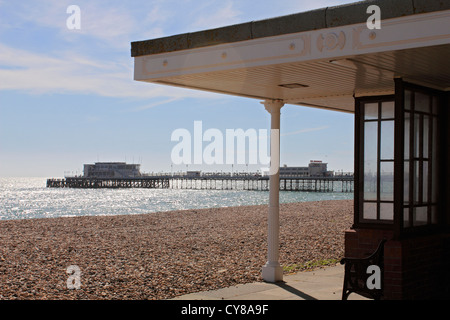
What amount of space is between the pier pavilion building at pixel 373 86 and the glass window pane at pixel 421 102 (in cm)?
2

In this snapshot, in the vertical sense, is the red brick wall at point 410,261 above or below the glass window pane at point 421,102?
below

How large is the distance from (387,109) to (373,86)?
1.63 feet

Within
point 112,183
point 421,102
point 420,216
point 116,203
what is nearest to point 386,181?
point 420,216

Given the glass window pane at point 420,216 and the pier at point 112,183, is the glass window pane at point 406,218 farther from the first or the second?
the pier at point 112,183

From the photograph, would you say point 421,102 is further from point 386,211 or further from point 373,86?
point 386,211

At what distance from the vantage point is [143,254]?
44.4 feet

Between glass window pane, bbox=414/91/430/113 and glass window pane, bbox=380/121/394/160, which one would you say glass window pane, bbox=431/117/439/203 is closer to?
glass window pane, bbox=414/91/430/113

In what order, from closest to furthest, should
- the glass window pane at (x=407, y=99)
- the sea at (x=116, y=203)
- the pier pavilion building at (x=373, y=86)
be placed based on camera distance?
1. the pier pavilion building at (x=373, y=86)
2. the glass window pane at (x=407, y=99)
3. the sea at (x=116, y=203)

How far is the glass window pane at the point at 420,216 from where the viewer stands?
8.22 m

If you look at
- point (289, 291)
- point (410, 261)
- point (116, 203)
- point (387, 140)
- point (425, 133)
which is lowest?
point (116, 203)

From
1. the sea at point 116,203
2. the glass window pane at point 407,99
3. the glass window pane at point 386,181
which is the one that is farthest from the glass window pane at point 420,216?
the sea at point 116,203

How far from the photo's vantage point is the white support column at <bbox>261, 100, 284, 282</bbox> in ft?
30.9
